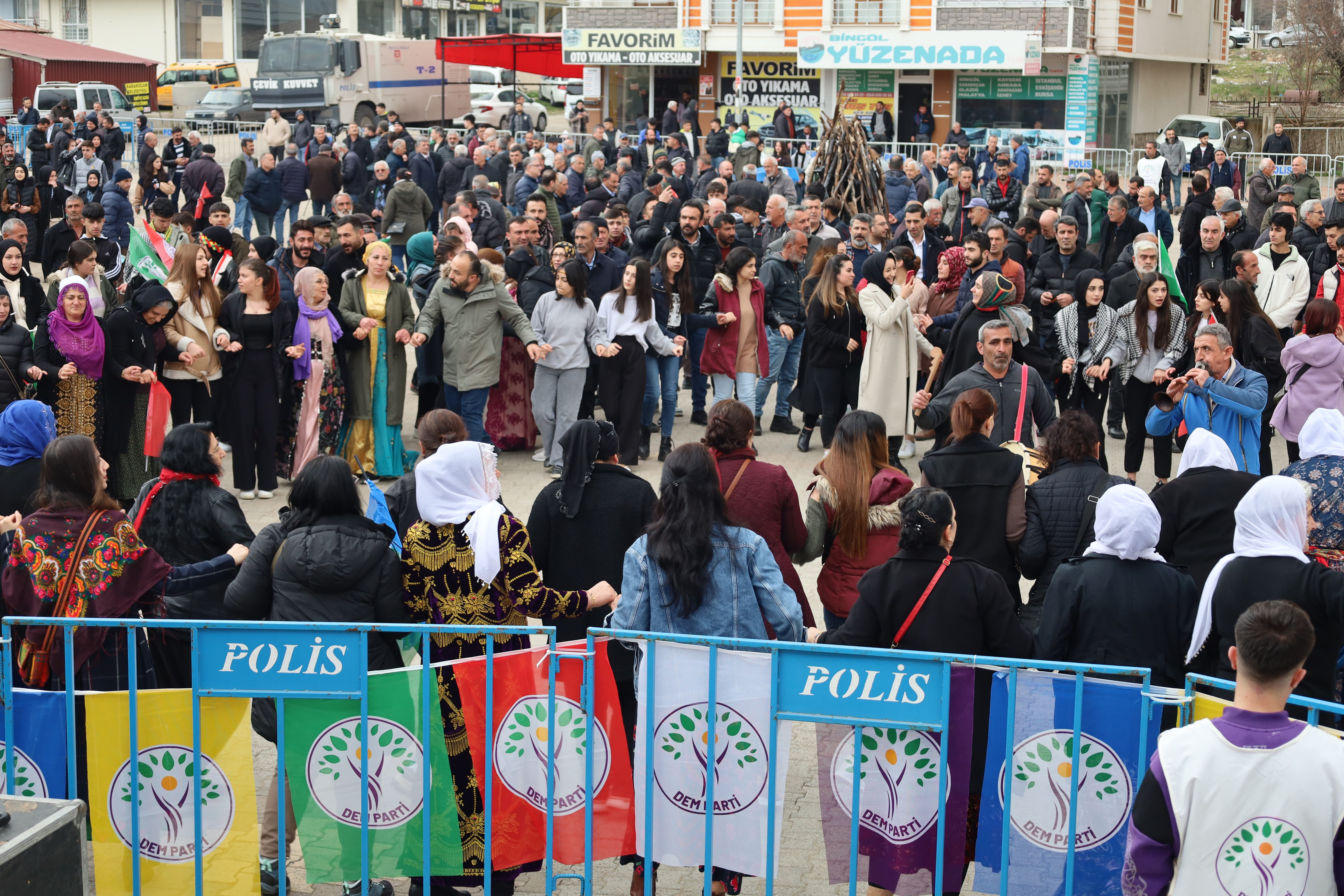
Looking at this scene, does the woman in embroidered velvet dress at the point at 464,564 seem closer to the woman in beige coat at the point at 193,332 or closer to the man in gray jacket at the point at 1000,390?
the man in gray jacket at the point at 1000,390

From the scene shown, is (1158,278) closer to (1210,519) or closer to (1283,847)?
(1210,519)

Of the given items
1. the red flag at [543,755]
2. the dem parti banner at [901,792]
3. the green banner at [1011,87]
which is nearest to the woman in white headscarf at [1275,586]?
the dem parti banner at [901,792]

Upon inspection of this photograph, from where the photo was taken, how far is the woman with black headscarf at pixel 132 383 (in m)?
8.73

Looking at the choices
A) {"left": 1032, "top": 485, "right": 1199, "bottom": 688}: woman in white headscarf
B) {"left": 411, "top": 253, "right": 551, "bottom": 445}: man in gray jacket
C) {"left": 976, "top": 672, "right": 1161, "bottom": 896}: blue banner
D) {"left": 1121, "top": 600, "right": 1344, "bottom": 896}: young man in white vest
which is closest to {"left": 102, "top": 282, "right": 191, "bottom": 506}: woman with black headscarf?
{"left": 411, "top": 253, "right": 551, "bottom": 445}: man in gray jacket

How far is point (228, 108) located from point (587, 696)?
112ft

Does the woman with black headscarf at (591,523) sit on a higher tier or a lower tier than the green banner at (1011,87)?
lower

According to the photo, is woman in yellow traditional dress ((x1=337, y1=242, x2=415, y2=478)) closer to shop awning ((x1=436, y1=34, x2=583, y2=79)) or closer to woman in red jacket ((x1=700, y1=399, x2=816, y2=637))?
woman in red jacket ((x1=700, y1=399, x2=816, y2=637))

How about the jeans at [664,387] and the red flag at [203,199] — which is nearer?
the jeans at [664,387]

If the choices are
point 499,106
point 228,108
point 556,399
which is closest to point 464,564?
point 556,399

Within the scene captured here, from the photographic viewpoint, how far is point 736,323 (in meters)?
10.6

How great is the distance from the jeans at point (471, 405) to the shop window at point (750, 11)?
29496 millimetres

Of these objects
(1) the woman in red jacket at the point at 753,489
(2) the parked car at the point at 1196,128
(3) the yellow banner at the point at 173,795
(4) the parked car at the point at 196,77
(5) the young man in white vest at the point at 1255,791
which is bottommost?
(3) the yellow banner at the point at 173,795

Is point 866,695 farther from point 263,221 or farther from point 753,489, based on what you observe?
point 263,221

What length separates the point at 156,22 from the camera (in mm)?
52844
